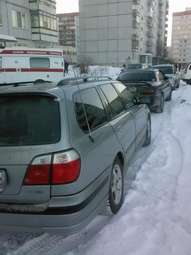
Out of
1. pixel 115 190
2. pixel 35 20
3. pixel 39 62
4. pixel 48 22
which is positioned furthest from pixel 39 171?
pixel 48 22

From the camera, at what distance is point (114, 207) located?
3.62 metres

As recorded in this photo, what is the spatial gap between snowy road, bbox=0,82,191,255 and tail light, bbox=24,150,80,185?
91cm

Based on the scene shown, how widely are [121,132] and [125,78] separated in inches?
275

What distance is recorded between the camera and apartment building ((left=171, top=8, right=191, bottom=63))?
384ft

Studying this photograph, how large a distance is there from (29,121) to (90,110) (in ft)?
2.71

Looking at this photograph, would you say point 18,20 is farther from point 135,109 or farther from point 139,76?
point 135,109

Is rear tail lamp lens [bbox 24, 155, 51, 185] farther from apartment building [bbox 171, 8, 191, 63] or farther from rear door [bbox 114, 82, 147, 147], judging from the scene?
apartment building [bbox 171, 8, 191, 63]

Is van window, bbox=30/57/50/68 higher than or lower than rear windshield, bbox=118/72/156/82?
higher

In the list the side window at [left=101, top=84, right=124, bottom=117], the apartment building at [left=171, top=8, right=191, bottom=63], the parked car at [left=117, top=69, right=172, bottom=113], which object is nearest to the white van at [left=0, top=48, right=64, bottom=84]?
the parked car at [left=117, top=69, right=172, bottom=113]

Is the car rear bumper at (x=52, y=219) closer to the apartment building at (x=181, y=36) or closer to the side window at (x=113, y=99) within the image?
the side window at (x=113, y=99)

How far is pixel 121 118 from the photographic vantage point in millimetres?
4250

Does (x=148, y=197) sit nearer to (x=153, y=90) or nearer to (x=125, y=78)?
(x=153, y=90)

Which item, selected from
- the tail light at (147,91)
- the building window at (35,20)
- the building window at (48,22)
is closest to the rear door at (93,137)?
the tail light at (147,91)

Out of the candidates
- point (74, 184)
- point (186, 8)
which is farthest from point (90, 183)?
point (186, 8)
